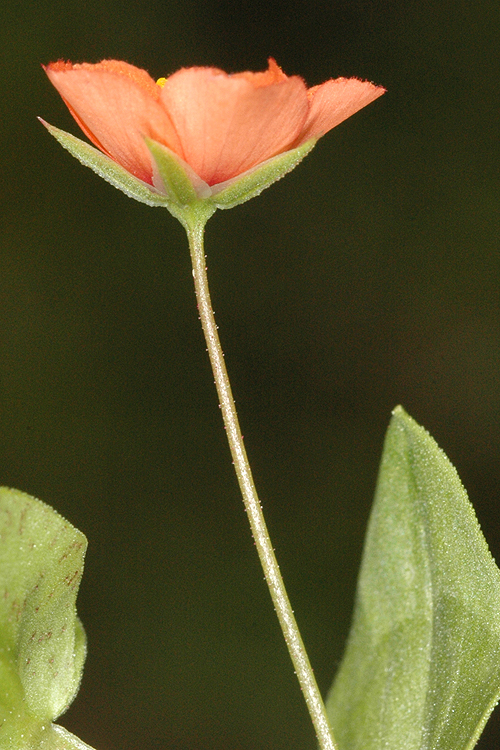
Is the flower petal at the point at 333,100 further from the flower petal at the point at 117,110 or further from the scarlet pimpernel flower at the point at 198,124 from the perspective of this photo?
the flower petal at the point at 117,110

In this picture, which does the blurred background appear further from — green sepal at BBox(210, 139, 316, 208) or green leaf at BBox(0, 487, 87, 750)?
green sepal at BBox(210, 139, 316, 208)

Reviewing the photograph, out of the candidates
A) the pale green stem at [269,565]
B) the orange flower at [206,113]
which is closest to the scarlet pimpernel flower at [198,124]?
the orange flower at [206,113]

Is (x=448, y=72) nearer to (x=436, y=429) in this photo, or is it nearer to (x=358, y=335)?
(x=358, y=335)

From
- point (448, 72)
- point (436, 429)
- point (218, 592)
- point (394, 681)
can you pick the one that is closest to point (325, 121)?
point (394, 681)

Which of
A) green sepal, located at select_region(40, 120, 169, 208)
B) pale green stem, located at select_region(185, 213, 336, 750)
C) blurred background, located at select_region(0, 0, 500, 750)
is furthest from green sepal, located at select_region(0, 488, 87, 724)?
blurred background, located at select_region(0, 0, 500, 750)

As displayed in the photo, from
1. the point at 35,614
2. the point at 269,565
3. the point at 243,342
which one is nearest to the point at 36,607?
the point at 35,614

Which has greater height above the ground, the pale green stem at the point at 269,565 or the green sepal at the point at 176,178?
the green sepal at the point at 176,178
